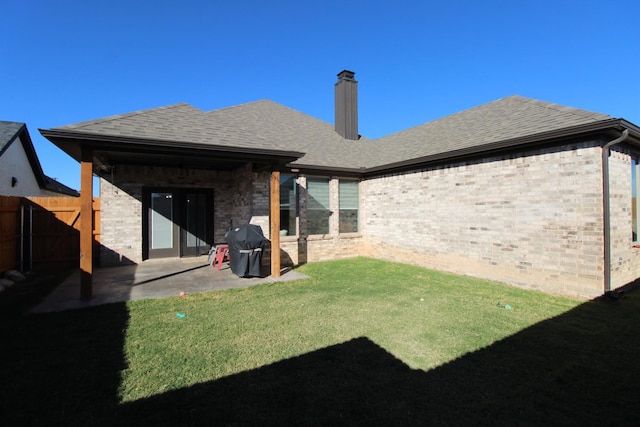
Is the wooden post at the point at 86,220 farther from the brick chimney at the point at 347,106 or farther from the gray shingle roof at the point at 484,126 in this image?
the brick chimney at the point at 347,106

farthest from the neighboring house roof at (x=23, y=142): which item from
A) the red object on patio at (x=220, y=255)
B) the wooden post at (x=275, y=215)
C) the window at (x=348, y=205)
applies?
the window at (x=348, y=205)

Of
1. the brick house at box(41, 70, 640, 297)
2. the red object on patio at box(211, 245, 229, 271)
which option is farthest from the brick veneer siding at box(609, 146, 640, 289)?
the red object on patio at box(211, 245, 229, 271)

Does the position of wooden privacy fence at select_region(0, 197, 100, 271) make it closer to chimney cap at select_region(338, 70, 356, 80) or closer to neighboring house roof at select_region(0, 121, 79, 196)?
neighboring house roof at select_region(0, 121, 79, 196)

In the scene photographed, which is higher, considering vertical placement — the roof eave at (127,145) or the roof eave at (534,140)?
the roof eave at (534,140)

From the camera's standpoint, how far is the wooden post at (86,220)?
5855 millimetres

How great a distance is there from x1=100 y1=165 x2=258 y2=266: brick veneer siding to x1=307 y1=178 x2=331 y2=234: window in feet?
7.18

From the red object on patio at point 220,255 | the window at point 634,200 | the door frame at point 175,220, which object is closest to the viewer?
the window at point 634,200

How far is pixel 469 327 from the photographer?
15.5 ft

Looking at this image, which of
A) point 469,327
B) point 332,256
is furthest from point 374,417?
point 332,256

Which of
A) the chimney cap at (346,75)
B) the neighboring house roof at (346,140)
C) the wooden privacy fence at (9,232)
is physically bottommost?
the wooden privacy fence at (9,232)

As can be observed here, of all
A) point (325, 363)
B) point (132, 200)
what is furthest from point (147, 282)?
point (325, 363)

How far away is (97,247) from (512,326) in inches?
436

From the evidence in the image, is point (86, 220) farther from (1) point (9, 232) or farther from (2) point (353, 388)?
(2) point (353, 388)

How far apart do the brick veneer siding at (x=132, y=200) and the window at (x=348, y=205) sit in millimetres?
3582
